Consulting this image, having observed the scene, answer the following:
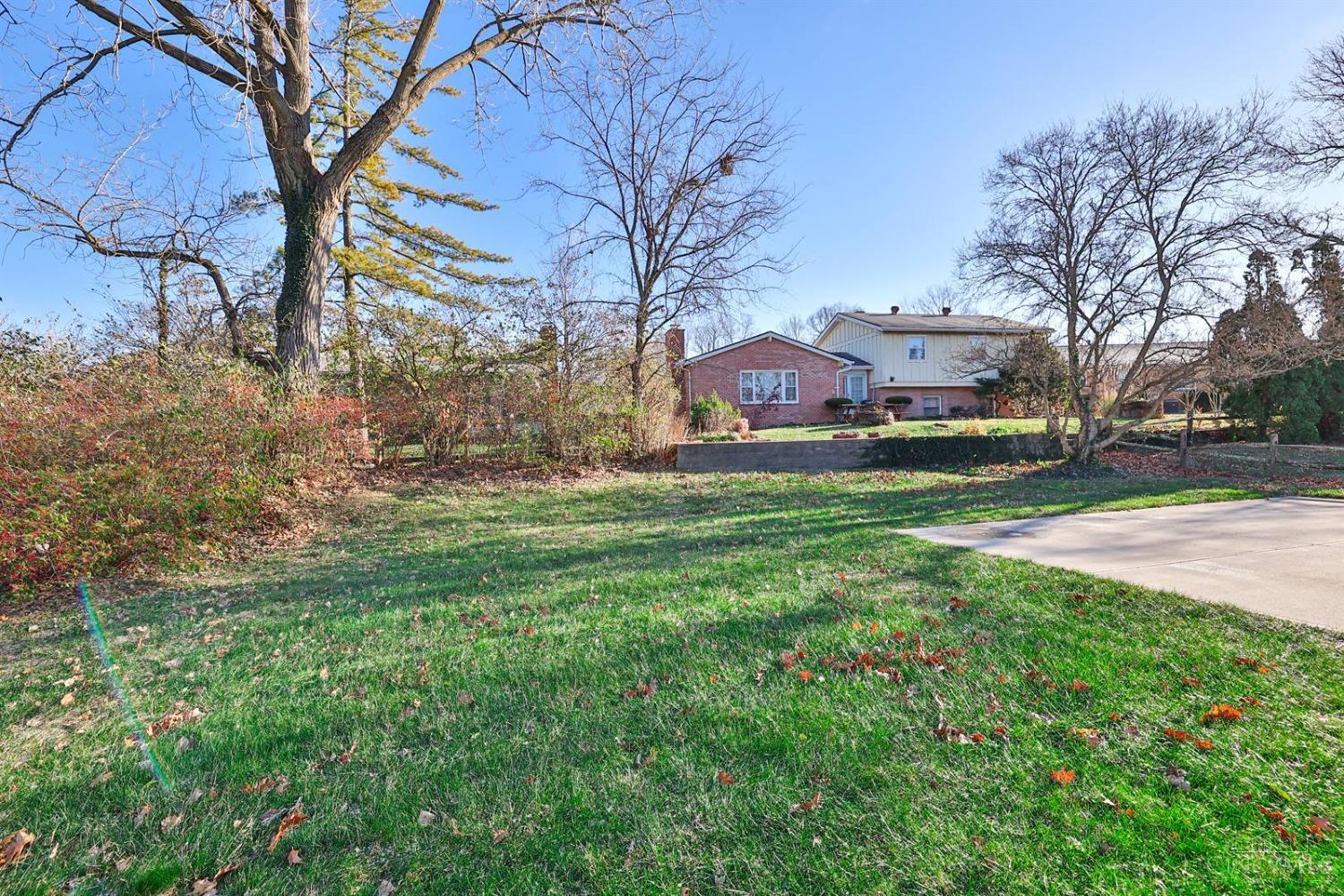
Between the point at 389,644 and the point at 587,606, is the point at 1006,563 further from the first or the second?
the point at 389,644

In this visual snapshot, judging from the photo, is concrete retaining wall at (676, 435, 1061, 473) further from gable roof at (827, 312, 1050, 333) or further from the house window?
gable roof at (827, 312, 1050, 333)

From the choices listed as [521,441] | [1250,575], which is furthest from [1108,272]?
[521,441]

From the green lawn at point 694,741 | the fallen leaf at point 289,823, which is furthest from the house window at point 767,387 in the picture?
the fallen leaf at point 289,823

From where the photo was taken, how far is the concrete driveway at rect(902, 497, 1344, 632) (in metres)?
4.03

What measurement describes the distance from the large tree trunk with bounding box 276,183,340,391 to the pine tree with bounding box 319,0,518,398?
5.83 m

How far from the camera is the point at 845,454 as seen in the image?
13984mm

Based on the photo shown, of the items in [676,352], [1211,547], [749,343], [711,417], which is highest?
[749,343]

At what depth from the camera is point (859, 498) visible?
9.62 metres

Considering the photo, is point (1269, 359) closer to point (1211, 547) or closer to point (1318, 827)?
point (1211, 547)

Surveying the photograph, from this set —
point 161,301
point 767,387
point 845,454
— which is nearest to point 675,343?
point 767,387

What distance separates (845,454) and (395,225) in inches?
596

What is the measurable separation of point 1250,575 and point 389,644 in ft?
21.3

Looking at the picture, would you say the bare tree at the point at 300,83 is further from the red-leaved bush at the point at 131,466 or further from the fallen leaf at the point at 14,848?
the fallen leaf at the point at 14,848

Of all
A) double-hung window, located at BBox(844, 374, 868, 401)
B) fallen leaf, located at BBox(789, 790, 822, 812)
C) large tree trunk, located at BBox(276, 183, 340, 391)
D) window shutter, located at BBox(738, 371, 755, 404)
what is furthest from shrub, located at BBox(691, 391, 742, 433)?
fallen leaf, located at BBox(789, 790, 822, 812)
